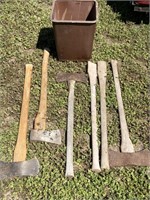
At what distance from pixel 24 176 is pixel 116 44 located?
265 centimetres

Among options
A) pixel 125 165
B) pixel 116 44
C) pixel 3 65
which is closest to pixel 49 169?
pixel 125 165

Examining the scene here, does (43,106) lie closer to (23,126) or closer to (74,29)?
(23,126)

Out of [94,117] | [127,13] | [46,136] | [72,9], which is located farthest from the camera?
[127,13]

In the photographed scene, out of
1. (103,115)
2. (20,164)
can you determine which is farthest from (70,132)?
(20,164)

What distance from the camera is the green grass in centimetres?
338

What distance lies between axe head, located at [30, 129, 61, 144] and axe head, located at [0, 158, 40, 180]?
0.98ft

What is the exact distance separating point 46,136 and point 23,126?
33cm

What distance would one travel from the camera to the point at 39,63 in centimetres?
469

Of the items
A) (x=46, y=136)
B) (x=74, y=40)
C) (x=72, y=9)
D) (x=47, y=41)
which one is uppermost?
(x=72, y=9)


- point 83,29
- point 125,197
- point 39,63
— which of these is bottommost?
point 125,197

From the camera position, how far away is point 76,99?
165 inches

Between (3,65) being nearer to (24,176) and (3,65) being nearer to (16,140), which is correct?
(16,140)

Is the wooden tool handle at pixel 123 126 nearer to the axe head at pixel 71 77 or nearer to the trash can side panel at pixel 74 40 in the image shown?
the axe head at pixel 71 77

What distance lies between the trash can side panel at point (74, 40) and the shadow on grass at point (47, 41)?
0.29 metres
